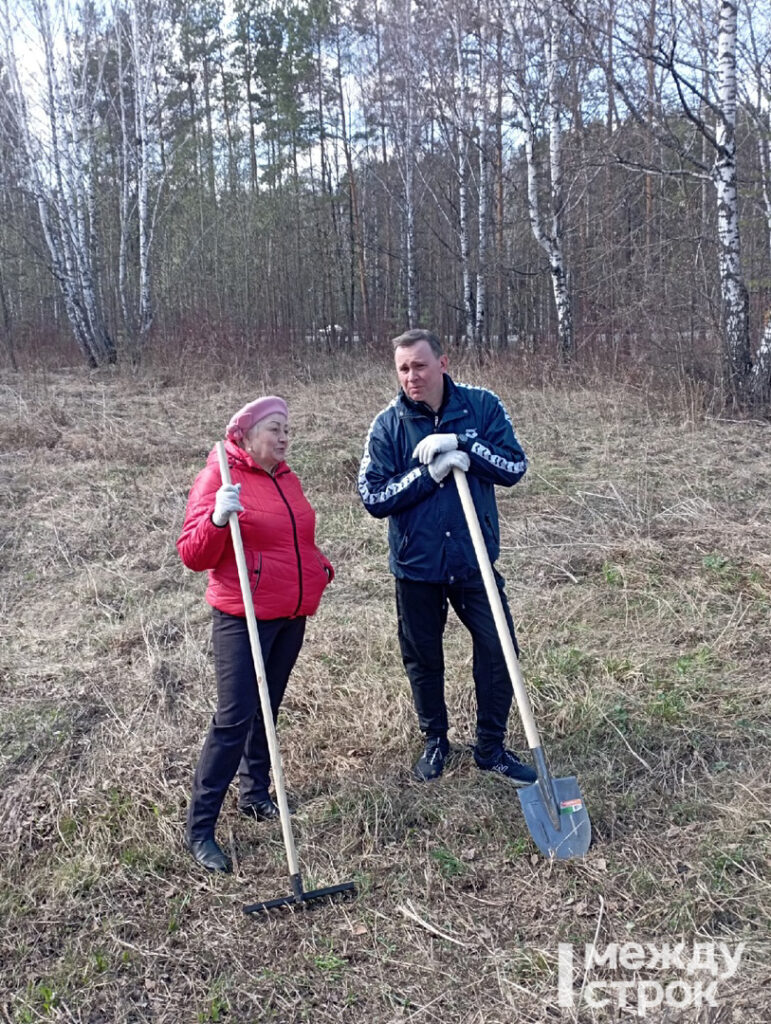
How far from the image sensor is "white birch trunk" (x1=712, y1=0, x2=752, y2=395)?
352 inches

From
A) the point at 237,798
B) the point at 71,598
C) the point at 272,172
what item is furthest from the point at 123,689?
the point at 272,172

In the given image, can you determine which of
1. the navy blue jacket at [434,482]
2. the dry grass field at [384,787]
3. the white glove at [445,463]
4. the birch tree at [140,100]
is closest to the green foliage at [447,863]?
the dry grass field at [384,787]

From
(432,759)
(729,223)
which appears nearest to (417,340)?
(432,759)

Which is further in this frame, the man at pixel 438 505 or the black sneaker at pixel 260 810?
the black sneaker at pixel 260 810

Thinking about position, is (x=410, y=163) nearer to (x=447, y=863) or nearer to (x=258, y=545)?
(x=258, y=545)

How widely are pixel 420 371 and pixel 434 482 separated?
435 millimetres

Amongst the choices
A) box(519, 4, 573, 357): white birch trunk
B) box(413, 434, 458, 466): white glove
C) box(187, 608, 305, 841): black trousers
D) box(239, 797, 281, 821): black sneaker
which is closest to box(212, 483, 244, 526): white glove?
box(187, 608, 305, 841): black trousers

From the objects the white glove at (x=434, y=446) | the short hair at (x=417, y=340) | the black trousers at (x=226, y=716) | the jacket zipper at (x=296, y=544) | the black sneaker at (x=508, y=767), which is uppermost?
the short hair at (x=417, y=340)

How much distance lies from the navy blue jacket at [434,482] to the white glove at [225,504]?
0.56 meters

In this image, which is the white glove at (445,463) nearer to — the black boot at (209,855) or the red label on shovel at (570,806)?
the red label on shovel at (570,806)

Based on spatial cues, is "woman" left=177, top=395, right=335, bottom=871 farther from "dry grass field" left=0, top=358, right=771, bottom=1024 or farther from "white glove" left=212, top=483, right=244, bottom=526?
"dry grass field" left=0, top=358, right=771, bottom=1024

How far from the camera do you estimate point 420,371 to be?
10.6 ft

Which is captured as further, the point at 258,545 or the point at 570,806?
the point at 258,545

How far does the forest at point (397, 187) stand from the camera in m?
10.9
